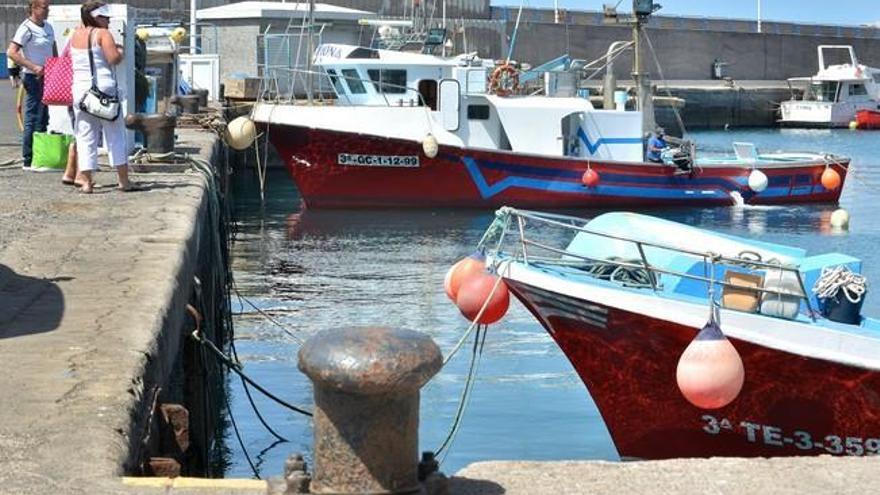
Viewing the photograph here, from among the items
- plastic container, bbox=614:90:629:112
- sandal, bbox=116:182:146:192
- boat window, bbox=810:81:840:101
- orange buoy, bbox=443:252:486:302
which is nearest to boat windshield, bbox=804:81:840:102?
boat window, bbox=810:81:840:101

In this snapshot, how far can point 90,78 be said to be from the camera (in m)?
10.3

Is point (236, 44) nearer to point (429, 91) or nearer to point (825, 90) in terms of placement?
Result: point (429, 91)

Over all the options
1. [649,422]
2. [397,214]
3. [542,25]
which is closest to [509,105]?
[397,214]

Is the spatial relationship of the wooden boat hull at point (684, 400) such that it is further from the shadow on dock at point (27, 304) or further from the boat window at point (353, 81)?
the boat window at point (353, 81)

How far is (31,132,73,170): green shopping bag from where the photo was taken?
1252 centimetres

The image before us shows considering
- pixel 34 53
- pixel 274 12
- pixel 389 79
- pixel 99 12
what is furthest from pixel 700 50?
pixel 99 12

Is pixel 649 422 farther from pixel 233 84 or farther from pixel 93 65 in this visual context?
pixel 233 84

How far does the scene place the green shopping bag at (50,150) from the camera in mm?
12516

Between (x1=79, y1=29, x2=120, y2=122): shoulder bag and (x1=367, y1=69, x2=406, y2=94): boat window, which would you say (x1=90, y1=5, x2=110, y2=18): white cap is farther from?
(x1=367, y1=69, x2=406, y2=94): boat window

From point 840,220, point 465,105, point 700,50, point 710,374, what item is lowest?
point 840,220

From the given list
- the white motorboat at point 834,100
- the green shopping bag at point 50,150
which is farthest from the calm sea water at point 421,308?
the white motorboat at point 834,100

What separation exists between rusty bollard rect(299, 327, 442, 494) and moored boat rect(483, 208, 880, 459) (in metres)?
3.64

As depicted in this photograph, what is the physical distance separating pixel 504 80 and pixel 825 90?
1386 inches

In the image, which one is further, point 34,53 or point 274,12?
point 274,12
